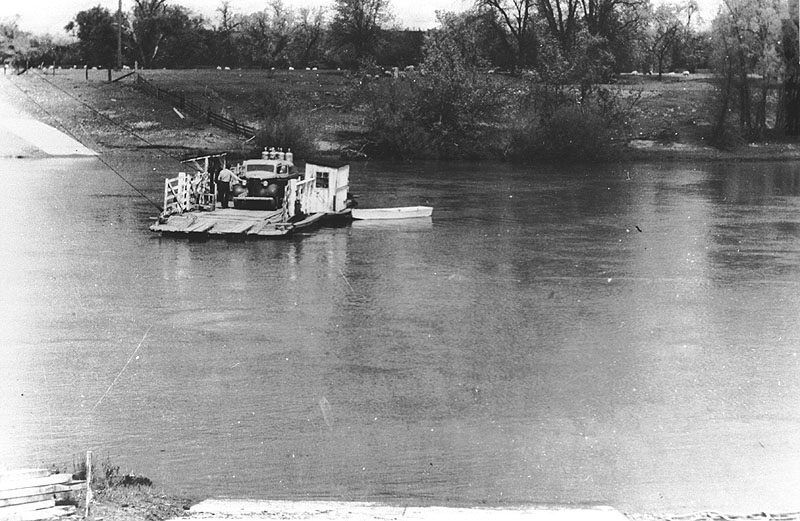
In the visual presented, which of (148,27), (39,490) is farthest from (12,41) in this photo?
(39,490)

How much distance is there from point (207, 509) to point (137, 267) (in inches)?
653

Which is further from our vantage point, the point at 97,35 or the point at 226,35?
the point at 226,35

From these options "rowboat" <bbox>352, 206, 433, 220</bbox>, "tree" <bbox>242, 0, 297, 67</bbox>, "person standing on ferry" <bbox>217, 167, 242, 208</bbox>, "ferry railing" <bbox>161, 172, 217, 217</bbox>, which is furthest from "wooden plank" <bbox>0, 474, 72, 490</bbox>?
"tree" <bbox>242, 0, 297, 67</bbox>

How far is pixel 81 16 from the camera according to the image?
60.0 m

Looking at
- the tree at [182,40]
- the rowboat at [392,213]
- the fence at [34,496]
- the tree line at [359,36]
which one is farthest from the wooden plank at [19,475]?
the tree at [182,40]

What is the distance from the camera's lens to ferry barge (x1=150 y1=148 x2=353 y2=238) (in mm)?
32438

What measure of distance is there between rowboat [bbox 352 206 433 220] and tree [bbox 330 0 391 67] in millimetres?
31805

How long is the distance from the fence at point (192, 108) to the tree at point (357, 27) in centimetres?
858

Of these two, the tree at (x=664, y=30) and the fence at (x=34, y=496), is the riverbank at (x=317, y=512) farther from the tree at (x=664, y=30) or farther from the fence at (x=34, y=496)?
the tree at (x=664, y=30)

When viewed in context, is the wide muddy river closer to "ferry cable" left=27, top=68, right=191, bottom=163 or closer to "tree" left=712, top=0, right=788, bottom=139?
"ferry cable" left=27, top=68, right=191, bottom=163

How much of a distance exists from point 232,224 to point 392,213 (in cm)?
642

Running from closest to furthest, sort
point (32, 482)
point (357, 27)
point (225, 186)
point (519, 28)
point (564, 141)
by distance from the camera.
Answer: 1. point (32, 482)
2. point (225, 186)
3. point (564, 141)
4. point (357, 27)
5. point (519, 28)

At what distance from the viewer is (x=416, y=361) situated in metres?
17.0

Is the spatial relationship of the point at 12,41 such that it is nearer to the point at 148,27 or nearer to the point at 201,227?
the point at 201,227
